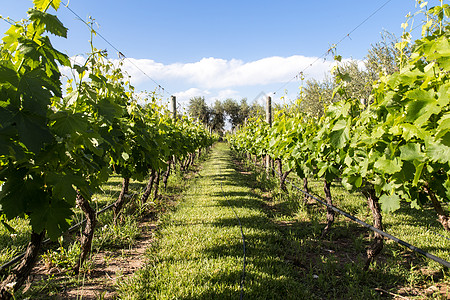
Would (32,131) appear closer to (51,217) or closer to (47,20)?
(51,217)

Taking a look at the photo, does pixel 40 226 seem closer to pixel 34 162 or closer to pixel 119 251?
pixel 34 162

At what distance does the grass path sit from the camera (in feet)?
8.88

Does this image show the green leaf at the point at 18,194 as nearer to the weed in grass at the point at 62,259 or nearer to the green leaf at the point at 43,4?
the green leaf at the point at 43,4

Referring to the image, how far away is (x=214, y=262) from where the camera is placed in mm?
3305

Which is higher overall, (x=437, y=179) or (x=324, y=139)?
(x=324, y=139)

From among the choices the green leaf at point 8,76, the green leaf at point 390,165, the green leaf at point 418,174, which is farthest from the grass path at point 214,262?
the green leaf at point 8,76

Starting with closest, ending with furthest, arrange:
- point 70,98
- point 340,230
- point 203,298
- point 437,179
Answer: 1. point 70,98
2. point 437,179
3. point 203,298
4. point 340,230

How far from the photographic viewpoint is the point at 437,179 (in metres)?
2.11

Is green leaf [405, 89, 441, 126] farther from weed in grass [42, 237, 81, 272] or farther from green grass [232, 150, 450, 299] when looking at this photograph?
weed in grass [42, 237, 81, 272]

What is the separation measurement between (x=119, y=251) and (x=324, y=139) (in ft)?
10.7

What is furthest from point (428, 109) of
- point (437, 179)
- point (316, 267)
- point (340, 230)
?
point (340, 230)

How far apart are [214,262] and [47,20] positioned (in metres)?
2.89

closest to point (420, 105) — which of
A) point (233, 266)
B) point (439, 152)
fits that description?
point (439, 152)

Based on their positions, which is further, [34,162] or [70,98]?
[70,98]
